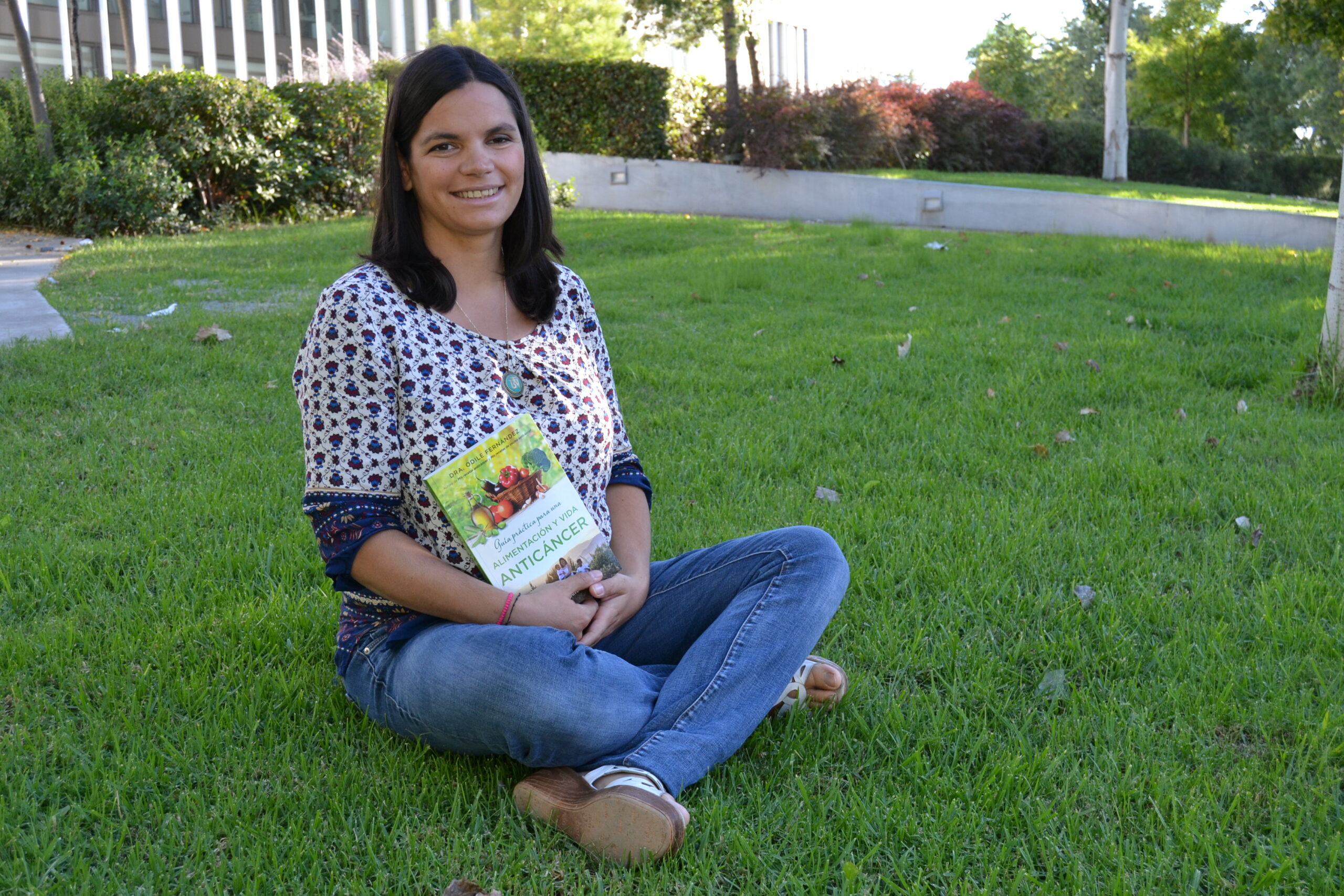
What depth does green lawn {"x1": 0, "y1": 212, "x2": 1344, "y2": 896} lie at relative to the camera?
211cm

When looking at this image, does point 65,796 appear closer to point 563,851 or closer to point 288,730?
point 288,730

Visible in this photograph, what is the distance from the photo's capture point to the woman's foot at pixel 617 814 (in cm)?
204

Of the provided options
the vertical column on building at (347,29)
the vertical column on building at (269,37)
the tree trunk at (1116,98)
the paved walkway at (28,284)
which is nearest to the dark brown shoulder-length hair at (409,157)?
the paved walkway at (28,284)

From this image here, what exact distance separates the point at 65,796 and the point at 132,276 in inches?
299

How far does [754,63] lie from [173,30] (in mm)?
17153

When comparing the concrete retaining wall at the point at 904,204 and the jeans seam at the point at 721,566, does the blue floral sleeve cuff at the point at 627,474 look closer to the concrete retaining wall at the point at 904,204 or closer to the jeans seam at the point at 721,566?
the jeans seam at the point at 721,566

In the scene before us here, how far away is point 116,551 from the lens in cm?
354

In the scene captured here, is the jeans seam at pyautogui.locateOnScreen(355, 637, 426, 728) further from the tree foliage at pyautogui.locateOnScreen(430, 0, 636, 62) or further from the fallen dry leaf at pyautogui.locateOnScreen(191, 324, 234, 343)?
the tree foliage at pyautogui.locateOnScreen(430, 0, 636, 62)

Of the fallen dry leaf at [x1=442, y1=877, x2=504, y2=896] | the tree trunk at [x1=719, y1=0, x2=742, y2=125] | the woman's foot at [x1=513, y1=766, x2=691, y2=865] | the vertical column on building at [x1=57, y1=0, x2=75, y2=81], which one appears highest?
the vertical column on building at [x1=57, y1=0, x2=75, y2=81]

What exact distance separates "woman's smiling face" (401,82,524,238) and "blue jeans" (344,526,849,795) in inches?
36.6

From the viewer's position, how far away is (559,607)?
2367mm

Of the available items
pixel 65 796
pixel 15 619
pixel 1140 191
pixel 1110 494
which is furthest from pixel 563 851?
pixel 1140 191

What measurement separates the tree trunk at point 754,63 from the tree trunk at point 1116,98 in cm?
671

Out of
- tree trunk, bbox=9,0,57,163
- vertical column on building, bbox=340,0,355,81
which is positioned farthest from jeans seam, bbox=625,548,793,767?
vertical column on building, bbox=340,0,355,81
